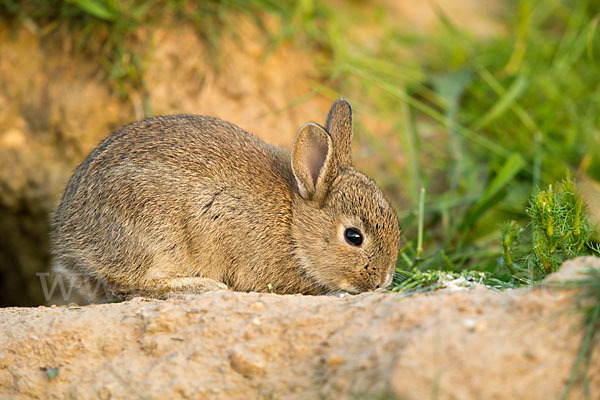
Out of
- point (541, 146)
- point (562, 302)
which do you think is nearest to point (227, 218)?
point (562, 302)

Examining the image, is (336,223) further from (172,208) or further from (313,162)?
(172,208)

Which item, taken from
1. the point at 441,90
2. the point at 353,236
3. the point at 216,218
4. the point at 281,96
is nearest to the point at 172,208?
the point at 216,218

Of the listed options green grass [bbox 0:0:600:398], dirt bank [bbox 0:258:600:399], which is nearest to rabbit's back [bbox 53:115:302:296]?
dirt bank [bbox 0:258:600:399]

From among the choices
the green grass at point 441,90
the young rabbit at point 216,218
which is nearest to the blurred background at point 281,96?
the green grass at point 441,90

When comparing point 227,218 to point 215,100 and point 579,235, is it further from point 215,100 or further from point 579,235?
point 215,100

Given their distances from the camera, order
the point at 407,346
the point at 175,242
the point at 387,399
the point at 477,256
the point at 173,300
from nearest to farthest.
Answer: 1. the point at 387,399
2. the point at 407,346
3. the point at 173,300
4. the point at 175,242
5. the point at 477,256

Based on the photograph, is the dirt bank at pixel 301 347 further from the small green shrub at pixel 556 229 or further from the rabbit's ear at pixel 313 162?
the rabbit's ear at pixel 313 162
